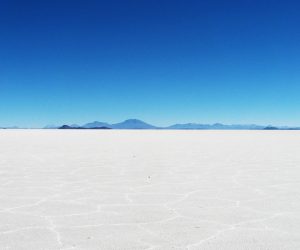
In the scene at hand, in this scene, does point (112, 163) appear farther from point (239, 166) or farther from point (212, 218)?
point (212, 218)

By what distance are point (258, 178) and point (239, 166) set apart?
4.32 feet

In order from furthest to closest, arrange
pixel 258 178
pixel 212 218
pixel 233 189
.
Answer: pixel 258 178 < pixel 233 189 < pixel 212 218

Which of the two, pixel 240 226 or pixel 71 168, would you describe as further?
pixel 71 168

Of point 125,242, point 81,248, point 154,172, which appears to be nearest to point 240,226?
point 125,242

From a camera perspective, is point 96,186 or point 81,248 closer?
point 81,248

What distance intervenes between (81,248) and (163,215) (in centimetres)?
98

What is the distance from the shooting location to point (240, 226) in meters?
2.93

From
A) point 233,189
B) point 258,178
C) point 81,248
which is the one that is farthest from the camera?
point 258,178

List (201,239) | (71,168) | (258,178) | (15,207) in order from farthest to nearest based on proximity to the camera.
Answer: (71,168) < (258,178) < (15,207) < (201,239)

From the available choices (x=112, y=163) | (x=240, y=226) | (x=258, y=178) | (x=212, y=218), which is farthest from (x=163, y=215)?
(x=112, y=163)

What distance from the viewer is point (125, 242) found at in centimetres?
256

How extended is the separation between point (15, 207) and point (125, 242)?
1402mm

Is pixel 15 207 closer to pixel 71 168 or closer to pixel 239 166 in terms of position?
pixel 71 168

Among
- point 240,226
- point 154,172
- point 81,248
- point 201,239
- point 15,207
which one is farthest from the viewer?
point 154,172
